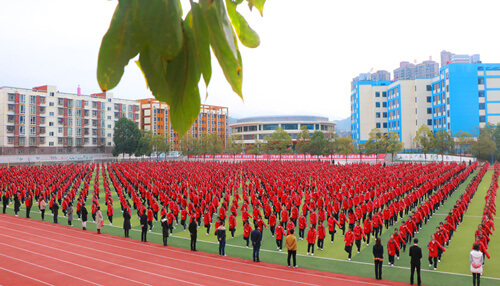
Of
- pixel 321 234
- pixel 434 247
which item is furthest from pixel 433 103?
pixel 434 247

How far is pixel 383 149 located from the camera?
5841cm

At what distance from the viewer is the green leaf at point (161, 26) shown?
68cm

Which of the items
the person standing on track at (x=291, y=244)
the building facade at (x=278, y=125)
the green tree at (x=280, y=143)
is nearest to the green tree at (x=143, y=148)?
the green tree at (x=280, y=143)

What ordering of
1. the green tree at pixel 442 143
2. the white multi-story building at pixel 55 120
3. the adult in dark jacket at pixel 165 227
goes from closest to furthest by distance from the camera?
the adult in dark jacket at pixel 165 227
the green tree at pixel 442 143
the white multi-story building at pixel 55 120

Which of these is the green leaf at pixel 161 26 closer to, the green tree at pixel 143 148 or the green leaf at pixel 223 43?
the green leaf at pixel 223 43

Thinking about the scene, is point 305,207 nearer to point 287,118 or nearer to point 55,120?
point 55,120

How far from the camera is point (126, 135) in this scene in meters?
70.4

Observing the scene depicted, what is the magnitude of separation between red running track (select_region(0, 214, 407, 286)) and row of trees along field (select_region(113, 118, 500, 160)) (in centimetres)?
5039

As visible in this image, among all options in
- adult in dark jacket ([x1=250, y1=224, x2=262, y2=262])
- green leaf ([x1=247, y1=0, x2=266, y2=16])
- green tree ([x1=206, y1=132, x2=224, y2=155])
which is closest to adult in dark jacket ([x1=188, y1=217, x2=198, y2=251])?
adult in dark jacket ([x1=250, y1=224, x2=262, y2=262])

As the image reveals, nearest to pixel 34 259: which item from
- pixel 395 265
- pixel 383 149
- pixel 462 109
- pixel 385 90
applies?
pixel 395 265

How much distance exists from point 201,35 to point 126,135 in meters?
73.4

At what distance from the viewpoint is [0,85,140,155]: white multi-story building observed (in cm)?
6009

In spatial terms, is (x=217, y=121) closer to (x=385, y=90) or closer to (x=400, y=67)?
(x=385, y=90)

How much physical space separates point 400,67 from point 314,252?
624ft
